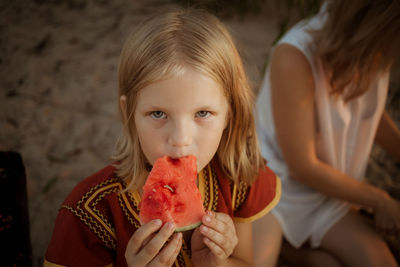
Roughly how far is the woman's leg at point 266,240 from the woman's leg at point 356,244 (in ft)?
1.16

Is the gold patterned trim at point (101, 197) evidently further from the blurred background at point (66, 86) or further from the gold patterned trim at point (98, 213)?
the blurred background at point (66, 86)

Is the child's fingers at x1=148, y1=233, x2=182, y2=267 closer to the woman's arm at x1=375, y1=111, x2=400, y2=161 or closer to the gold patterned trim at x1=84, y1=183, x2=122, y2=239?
the gold patterned trim at x1=84, y1=183, x2=122, y2=239

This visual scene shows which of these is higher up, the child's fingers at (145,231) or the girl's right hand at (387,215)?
the child's fingers at (145,231)

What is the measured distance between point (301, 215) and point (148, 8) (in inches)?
144

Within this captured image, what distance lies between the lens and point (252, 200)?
1.52 m

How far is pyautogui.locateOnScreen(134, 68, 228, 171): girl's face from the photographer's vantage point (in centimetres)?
110

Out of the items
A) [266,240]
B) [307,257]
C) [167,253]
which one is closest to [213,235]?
[167,253]

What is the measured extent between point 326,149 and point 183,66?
4.60 ft

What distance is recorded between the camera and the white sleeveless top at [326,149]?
6.69 ft

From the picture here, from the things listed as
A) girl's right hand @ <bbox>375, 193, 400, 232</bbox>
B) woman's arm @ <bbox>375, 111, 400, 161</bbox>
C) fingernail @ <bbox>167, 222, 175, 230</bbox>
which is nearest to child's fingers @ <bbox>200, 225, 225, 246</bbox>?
fingernail @ <bbox>167, 222, 175, 230</bbox>

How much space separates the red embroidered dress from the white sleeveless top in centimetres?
69

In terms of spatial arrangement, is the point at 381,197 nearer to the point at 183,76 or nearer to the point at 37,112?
the point at 183,76

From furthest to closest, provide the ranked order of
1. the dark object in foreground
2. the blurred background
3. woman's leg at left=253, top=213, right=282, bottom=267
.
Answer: the blurred background → woman's leg at left=253, top=213, right=282, bottom=267 → the dark object in foreground

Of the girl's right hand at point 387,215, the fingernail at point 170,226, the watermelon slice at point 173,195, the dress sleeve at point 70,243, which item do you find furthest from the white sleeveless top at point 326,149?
the dress sleeve at point 70,243
